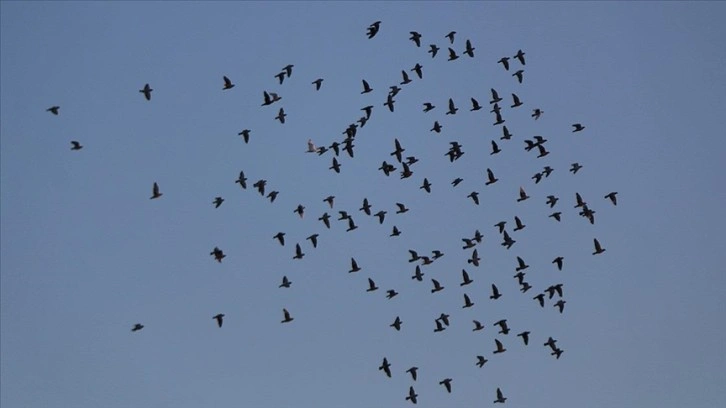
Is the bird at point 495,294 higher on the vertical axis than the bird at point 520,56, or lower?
lower

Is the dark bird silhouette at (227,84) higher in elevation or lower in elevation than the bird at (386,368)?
higher

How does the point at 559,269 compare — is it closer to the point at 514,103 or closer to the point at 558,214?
the point at 558,214

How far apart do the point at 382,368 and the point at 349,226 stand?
1062 cm

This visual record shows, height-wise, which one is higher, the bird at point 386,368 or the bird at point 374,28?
the bird at point 374,28

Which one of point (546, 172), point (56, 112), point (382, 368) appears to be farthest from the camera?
point (546, 172)

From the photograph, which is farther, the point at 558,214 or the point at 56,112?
the point at 558,214

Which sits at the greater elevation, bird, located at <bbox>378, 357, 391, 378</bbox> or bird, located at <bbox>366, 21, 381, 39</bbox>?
bird, located at <bbox>366, 21, 381, 39</bbox>

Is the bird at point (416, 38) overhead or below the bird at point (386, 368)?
overhead

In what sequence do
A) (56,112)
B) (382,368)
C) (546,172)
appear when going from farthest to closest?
(546,172)
(382,368)
(56,112)

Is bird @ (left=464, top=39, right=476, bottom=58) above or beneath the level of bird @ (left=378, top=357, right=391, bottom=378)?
above

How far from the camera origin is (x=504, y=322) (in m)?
119

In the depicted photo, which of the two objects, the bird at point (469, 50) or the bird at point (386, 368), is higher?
the bird at point (469, 50)

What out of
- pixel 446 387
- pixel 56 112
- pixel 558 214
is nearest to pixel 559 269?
pixel 558 214

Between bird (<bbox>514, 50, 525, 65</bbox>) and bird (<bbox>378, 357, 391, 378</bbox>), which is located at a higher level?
bird (<bbox>514, 50, 525, 65</bbox>)
